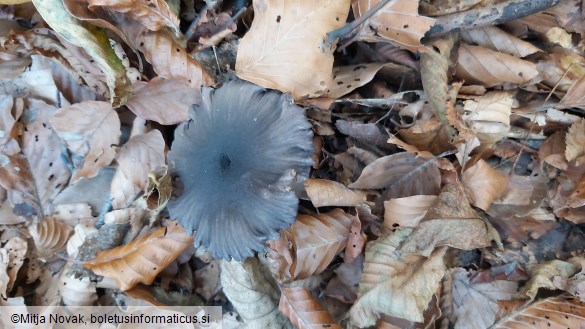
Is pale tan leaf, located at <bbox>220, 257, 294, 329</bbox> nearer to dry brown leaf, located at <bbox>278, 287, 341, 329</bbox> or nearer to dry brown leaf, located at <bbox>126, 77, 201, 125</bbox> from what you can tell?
dry brown leaf, located at <bbox>278, 287, 341, 329</bbox>

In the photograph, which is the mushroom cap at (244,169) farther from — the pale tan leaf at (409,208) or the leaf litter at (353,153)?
the pale tan leaf at (409,208)

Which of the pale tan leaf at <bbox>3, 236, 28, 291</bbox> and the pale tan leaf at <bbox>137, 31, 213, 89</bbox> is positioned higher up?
the pale tan leaf at <bbox>137, 31, 213, 89</bbox>

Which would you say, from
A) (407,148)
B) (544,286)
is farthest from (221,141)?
(544,286)

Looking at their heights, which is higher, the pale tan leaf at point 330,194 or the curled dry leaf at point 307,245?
the pale tan leaf at point 330,194

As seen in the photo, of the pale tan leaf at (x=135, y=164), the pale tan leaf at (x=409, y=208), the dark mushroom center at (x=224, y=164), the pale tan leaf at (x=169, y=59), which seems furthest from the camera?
the pale tan leaf at (x=135, y=164)

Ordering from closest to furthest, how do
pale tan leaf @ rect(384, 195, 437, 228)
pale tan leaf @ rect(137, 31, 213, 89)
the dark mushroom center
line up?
1. the dark mushroom center
2. pale tan leaf @ rect(384, 195, 437, 228)
3. pale tan leaf @ rect(137, 31, 213, 89)

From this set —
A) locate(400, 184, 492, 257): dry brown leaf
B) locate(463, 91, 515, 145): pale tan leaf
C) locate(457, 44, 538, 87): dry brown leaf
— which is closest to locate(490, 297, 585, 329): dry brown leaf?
locate(400, 184, 492, 257): dry brown leaf

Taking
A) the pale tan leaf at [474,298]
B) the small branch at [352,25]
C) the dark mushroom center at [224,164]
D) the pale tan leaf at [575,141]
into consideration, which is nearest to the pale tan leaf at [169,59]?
the dark mushroom center at [224,164]
